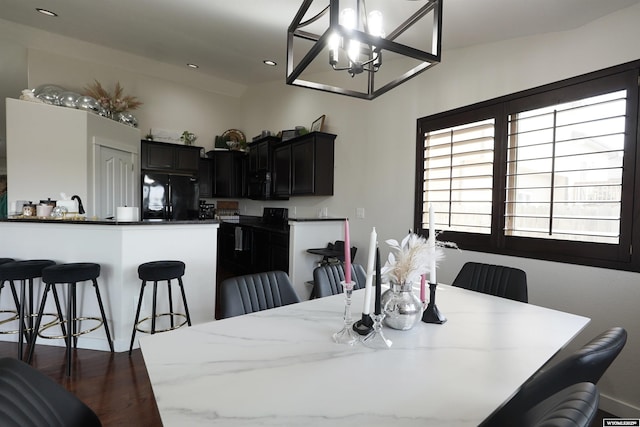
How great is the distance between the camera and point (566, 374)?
0.81 metres

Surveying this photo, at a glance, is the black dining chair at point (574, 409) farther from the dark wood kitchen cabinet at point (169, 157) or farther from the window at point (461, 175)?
the dark wood kitchen cabinet at point (169, 157)

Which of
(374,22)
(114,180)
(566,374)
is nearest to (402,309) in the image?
(566,374)

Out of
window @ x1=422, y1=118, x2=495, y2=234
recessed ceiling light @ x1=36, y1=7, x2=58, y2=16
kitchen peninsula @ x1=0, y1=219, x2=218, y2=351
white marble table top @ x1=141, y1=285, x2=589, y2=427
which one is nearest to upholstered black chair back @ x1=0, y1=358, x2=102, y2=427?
white marble table top @ x1=141, y1=285, x2=589, y2=427

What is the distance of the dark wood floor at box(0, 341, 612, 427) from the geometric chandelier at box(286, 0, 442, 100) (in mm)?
2046

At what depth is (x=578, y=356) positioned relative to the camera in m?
0.81

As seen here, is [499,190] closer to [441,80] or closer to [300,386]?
[441,80]

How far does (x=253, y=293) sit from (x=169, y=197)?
4.26m

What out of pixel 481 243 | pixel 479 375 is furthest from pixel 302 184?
pixel 479 375

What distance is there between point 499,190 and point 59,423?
9.22 feet

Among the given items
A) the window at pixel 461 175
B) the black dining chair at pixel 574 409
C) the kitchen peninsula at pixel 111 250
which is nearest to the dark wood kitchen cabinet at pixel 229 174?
the kitchen peninsula at pixel 111 250

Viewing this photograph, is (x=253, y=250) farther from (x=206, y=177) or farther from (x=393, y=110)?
(x=393, y=110)

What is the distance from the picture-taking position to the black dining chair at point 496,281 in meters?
1.86

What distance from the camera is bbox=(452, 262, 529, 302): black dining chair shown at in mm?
1859

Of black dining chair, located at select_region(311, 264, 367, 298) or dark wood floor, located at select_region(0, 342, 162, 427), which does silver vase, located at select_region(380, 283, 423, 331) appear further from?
dark wood floor, located at select_region(0, 342, 162, 427)
